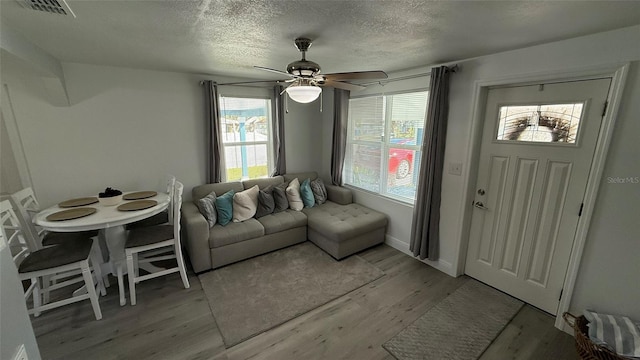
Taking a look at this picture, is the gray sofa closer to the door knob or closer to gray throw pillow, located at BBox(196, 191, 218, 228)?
gray throw pillow, located at BBox(196, 191, 218, 228)

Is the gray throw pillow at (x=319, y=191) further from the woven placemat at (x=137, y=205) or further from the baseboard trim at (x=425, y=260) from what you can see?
the woven placemat at (x=137, y=205)

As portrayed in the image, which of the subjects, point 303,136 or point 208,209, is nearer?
point 208,209

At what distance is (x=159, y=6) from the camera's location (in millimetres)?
1406

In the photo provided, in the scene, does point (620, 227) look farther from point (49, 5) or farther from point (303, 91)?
point (49, 5)

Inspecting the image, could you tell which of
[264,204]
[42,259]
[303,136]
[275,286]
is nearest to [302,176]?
[303,136]

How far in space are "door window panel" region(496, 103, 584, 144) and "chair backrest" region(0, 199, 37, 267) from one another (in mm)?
4405

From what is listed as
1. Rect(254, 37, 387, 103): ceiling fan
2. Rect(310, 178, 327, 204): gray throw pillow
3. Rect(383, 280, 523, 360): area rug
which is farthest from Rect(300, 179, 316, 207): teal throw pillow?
Rect(383, 280, 523, 360): area rug

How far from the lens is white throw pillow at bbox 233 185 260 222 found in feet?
11.0

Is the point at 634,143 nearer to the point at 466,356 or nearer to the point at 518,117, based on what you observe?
the point at 518,117

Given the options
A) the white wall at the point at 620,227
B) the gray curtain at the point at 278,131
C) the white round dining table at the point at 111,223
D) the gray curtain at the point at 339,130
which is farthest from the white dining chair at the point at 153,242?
the white wall at the point at 620,227

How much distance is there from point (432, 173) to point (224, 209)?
2563 millimetres

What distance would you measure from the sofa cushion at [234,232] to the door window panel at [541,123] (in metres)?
2.87

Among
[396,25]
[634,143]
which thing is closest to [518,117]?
[634,143]

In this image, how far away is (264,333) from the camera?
2.09 m
